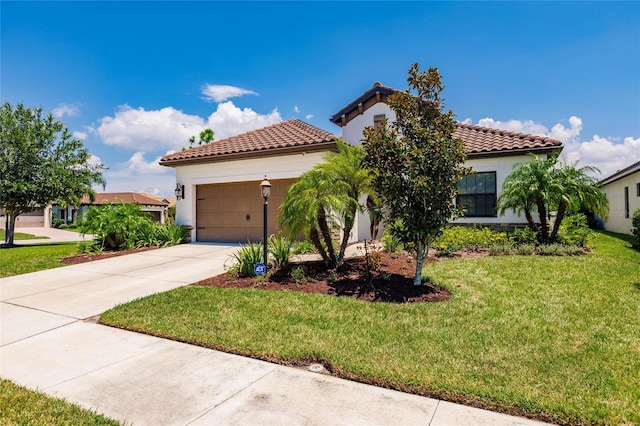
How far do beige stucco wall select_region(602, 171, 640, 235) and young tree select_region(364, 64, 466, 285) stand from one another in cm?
1576

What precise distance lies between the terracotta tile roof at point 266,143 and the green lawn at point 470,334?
Answer: 6407 mm

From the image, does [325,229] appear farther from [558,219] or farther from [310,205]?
[558,219]

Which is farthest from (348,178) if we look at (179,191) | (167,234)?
(179,191)

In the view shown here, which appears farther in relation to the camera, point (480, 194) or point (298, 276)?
point (480, 194)

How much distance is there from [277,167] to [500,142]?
314 inches

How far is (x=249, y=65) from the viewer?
12.9 meters

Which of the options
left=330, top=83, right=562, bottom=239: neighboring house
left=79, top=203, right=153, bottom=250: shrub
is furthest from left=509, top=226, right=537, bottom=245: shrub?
left=79, top=203, right=153, bottom=250: shrub

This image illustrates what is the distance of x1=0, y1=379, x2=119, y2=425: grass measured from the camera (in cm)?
281

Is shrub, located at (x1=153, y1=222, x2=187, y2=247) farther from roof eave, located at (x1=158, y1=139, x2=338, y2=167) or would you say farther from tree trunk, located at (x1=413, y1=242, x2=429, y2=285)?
tree trunk, located at (x1=413, y1=242, x2=429, y2=285)

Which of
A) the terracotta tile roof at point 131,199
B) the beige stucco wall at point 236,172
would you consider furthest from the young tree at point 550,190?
the terracotta tile roof at point 131,199

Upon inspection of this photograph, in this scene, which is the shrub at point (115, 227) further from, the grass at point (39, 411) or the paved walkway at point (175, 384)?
the grass at point (39, 411)

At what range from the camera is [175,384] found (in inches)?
135

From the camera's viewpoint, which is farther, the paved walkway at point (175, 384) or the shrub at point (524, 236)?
the shrub at point (524, 236)

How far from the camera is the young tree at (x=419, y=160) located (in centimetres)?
600
